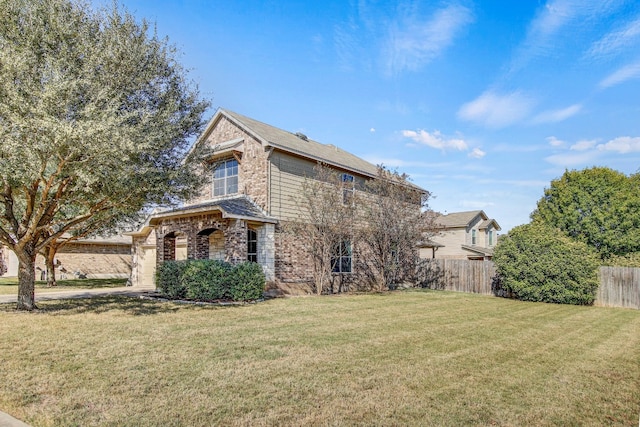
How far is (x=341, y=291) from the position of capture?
18.5 metres

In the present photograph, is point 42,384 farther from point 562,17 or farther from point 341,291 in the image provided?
point 341,291

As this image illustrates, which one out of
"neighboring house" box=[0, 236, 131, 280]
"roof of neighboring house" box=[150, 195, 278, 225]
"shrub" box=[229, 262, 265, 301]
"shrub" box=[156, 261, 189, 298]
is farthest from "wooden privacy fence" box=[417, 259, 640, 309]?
"neighboring house" box=[0, 236, 131, 280]

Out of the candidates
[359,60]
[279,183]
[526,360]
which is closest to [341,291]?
[279,183]

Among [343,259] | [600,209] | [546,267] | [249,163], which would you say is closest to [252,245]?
[249,163]

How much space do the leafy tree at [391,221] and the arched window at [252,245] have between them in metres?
4.89

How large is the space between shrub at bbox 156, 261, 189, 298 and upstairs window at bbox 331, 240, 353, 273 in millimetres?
6693

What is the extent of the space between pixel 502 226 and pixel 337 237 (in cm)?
2423

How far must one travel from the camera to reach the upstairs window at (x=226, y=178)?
684 inches

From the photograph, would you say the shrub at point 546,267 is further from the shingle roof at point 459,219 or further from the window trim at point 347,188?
the shingle roof at point 459,219

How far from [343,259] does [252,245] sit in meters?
5.17

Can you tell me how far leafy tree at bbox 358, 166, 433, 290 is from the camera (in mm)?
17906

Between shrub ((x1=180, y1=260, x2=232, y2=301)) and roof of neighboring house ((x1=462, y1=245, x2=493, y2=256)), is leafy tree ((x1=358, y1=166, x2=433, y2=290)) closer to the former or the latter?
shrub ((x1=180, y1=260, x2=232, y2=301))

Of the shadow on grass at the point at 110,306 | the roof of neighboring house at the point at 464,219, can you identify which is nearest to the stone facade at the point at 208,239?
the shadow on grass at the point at 110,306

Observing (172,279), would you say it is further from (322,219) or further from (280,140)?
(280,140)
